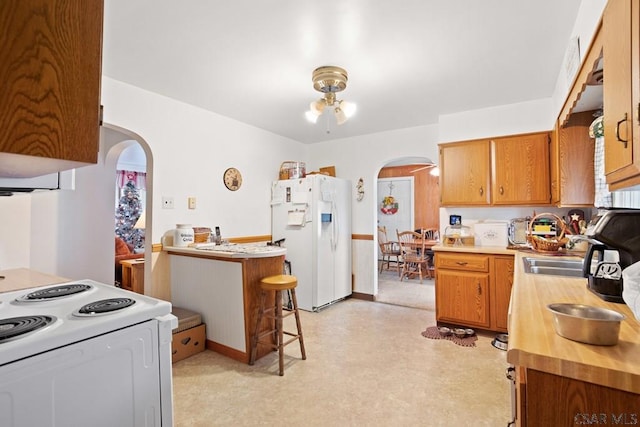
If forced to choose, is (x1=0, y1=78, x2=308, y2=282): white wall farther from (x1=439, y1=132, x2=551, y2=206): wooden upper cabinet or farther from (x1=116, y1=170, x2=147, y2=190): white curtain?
(x1=116, y1=170, x2=147, y2=190): white curtain

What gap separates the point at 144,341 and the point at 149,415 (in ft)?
0.89

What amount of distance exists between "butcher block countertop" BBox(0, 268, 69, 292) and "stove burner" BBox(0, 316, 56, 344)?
32.4 inches

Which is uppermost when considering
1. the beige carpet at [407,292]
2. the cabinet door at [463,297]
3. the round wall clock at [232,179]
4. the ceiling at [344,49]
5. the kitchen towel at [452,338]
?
the ceiling at [344,49]

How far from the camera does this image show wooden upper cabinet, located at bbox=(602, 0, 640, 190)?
918 millimetres

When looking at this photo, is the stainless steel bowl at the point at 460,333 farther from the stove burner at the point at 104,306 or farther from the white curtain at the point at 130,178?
the white curtain at the point at 130,178

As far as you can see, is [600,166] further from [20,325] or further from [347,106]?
[20,325]

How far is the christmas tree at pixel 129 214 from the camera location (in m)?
6.25

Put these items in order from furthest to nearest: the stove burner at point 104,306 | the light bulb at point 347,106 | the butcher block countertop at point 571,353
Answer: the light bulb at point 347,106 → the stove burner at point 104,306 → the butcher block countertop at point 571,353

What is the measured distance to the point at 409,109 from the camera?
3.51 meters

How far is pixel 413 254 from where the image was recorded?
5.98 m

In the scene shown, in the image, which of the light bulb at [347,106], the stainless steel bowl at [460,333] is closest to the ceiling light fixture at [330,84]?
the light bulb at [347,106]

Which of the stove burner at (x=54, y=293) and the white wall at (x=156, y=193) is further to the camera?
the white wall at (x=156, y=193)

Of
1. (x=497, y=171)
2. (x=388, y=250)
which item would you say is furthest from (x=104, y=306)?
(x=388, y=250)

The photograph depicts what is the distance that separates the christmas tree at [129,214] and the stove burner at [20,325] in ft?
19.1
